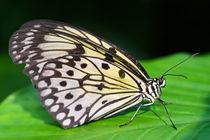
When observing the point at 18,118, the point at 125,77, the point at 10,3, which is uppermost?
the point at 10,3

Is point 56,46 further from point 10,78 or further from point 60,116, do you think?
point 10,78

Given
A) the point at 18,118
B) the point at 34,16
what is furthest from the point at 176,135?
the point at 34,16

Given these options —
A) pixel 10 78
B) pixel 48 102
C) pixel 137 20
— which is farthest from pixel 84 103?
pixel 137 20

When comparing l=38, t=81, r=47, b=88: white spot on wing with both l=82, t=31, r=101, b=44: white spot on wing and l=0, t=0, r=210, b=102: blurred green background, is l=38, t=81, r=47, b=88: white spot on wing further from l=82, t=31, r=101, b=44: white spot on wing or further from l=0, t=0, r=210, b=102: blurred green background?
l=0, t=0, r=210, b=102: blurred green background

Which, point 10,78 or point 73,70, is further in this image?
point 10,78

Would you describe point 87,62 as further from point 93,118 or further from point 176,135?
point 176,135

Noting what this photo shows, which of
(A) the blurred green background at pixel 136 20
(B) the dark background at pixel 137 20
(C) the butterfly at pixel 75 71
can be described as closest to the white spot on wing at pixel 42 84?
(C) the butterfly at pixel 75 71
